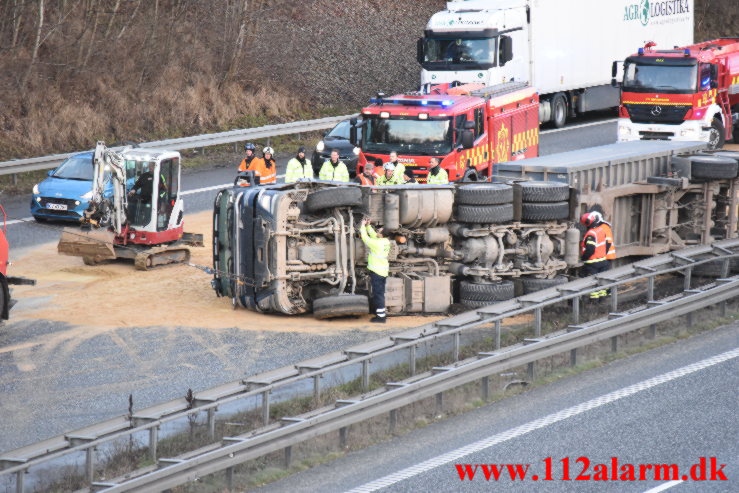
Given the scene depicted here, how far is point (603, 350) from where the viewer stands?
49.7 ft

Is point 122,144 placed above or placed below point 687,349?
above

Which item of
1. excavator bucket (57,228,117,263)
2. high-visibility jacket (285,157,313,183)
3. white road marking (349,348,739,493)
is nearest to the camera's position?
white road marking (349,348,739,493)

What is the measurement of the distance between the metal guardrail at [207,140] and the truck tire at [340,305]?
41.3 feet

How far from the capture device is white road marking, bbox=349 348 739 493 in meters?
10.9

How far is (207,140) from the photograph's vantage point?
31.8m

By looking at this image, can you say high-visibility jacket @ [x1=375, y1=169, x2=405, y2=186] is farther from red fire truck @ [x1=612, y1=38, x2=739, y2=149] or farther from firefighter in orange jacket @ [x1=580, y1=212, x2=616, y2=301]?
red fire truck @ [x1=612, y1=38, x2=739, y2=149]

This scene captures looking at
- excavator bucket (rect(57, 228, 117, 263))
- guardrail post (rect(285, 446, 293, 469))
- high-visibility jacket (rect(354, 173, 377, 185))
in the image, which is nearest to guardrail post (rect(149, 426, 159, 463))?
guardrail post (rect(285, 446, 293, 469))

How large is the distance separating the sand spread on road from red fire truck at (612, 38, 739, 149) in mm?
12865

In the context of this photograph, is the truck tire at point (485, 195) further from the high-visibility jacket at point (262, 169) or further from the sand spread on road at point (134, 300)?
the high-visibility jacket at point (262, 169)

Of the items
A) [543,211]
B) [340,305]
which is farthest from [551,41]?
[340,305]

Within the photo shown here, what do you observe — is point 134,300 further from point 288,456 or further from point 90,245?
point 288,456

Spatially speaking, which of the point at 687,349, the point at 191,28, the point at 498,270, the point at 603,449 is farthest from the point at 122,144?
the point at 191,28

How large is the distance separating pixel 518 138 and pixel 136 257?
8711mm

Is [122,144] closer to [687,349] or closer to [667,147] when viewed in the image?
[667,147]
